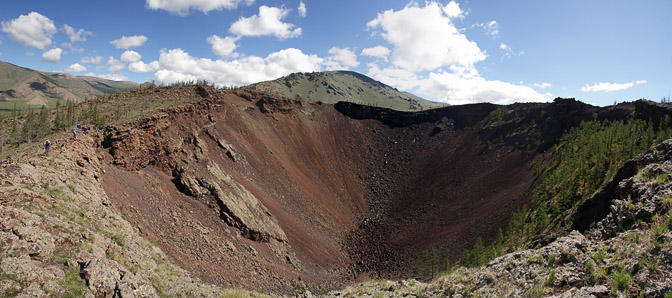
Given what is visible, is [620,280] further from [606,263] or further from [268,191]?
[268,191]

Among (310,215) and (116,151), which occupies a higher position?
(116,151)

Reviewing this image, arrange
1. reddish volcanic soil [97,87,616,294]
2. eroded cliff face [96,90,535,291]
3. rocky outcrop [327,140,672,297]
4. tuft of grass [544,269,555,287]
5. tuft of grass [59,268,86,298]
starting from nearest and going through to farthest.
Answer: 1. rocky outcrop [327,140,672,297]
2. tuft of grass [544,269,555,287]
3. tuft of grass [59,268,86,298]
4. reddish volcanic soil [97,87,616,294]
5. eroded cliff face [96,90,535,291]

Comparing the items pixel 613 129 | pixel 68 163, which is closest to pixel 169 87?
pixel 68 163

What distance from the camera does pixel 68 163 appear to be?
18812 mm

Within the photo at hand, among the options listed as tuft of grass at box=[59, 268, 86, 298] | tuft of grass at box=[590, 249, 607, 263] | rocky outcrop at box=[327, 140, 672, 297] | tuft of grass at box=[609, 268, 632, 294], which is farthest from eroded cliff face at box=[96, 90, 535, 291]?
tuft of grass at box=[609, 268, 632, 294]

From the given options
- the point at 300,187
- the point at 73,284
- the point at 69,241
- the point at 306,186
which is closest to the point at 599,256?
the point at 73,284

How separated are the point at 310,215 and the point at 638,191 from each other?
104 ft

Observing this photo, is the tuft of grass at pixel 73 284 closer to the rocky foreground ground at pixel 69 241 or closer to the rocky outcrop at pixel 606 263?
the rocky foreground ground at pixel 69 241

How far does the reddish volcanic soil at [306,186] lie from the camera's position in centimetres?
2428

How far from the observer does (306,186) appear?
4416 centimetres

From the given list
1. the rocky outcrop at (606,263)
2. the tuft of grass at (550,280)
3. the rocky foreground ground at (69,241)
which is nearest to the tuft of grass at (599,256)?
the rocky outcrop at (606,263)

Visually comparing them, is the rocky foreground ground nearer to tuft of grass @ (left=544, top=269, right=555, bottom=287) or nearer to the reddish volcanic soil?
the reddish volcanic soil

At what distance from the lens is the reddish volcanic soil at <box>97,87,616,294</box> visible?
24281 mm

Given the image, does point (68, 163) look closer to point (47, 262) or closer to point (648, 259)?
point (47, 262)
